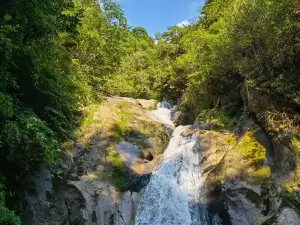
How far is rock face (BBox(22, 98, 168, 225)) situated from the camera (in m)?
10.3

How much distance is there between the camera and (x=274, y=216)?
29.0ft

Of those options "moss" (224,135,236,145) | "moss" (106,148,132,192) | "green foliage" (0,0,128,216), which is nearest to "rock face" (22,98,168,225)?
"moss" (106,148,132,192)

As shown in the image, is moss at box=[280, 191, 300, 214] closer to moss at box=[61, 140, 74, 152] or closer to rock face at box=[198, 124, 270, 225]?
rock face at box=[198, 124, 270, 225]

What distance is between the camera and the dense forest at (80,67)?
7980mm

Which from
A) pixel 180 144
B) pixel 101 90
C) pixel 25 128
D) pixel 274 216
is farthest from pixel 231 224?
pixel 101 90

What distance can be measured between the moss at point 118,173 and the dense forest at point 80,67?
1995 millimetres

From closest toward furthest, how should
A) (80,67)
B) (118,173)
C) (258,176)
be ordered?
1. (258,176)
2. (118,173)
3. (80,67)

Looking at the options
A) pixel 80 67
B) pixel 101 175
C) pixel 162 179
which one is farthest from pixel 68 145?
pixel 80 67

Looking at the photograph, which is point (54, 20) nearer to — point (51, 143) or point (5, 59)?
point (5, 59)

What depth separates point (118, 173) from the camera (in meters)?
12.2

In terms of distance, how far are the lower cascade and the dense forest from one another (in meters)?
3.01

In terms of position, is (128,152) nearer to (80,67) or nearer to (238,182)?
(238,182)

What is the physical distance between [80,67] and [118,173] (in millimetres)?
6896

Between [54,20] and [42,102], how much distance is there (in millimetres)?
3173
